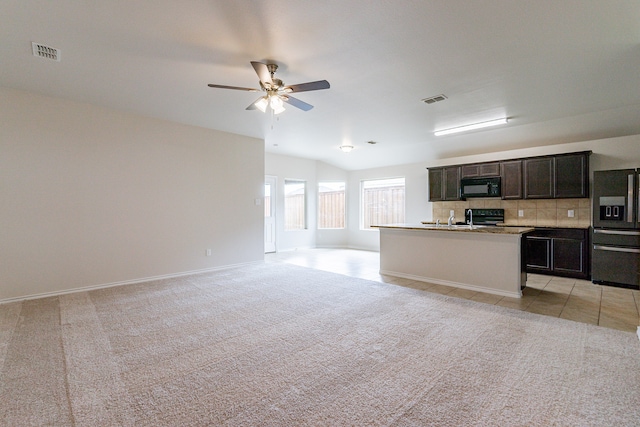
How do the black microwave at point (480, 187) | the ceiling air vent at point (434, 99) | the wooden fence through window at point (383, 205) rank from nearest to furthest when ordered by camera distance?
the ceiling air vent at point (434, 99)
the black microwave at point (480, 187)
the wooden fence through window at point (383, 205)

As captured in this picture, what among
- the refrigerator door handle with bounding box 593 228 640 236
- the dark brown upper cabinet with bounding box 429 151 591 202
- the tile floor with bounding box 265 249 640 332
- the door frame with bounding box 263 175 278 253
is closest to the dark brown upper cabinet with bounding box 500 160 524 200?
the dark brown upper cabinet with bounding box 429 151 591 202

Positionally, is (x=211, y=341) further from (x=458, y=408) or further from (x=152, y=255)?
(x=152, y=255)

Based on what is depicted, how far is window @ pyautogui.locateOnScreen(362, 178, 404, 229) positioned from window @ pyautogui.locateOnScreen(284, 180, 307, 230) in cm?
184

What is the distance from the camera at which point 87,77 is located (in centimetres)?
330

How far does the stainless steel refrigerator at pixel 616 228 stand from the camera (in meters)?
4.13

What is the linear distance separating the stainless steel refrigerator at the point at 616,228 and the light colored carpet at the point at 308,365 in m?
2.27

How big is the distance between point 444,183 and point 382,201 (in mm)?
2052

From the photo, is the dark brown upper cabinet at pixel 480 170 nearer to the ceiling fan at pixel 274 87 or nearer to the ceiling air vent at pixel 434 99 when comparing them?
the ceiling air vent at pixel 434 99

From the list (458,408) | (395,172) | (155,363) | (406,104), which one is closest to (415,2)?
(406,104)

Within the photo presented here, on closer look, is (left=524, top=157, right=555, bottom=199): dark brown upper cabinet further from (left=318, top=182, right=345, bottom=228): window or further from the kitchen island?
(left=318, top=182, right=345, bottom=228): window

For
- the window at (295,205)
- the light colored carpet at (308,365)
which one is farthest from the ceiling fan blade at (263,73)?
the window at (295,205)

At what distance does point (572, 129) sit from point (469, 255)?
117 inches

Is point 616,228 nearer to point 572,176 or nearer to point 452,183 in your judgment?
point 572,176

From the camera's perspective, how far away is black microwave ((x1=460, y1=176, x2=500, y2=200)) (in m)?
5.75
